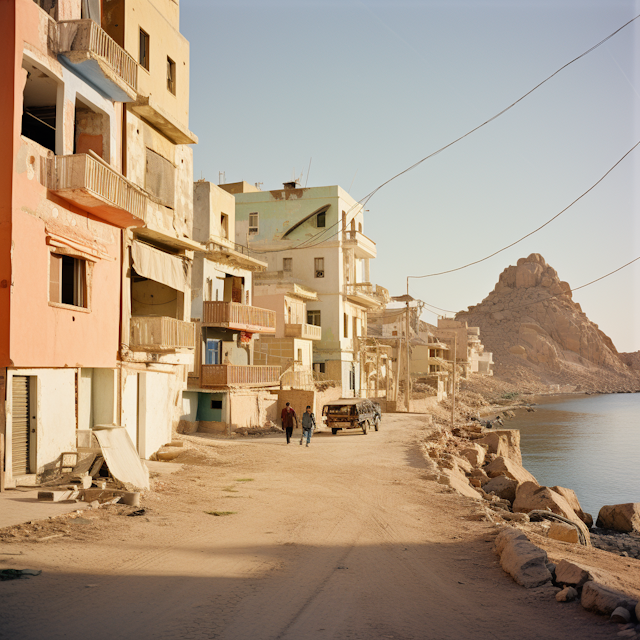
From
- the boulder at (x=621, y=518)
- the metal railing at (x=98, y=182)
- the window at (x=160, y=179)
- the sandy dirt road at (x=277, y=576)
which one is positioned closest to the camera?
the sandy dirt road at (x=277, y=576)

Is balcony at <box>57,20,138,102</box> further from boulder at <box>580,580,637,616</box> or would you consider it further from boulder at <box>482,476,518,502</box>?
boulder at <box>482,476,518,502</box>

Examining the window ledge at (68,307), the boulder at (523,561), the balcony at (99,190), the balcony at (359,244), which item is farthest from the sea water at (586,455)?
the balcony at (99,190)

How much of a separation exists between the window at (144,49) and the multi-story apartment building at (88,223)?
70 mm

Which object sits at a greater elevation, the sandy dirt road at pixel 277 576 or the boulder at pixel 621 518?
the sandy dirt road at pixel 277 576

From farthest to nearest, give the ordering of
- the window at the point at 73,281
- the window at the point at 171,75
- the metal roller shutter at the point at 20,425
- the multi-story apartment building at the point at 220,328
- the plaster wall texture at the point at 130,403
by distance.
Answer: the multi-story apartment building at the point at 220,328, the window at the point at 171,75, the plaster wall texture at the point at 130,403, the window at the point at 73,281, the metal roller shutter at the point at 20,425

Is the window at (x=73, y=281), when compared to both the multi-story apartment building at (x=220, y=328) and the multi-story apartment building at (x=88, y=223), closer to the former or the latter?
the multi-story apartment building at (x=88, y=223)

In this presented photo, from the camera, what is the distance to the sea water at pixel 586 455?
35.3 m

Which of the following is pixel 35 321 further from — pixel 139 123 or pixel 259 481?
Answer: pixel 139 123

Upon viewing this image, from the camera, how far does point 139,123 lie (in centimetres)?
2148

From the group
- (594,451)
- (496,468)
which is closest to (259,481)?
(496,468)

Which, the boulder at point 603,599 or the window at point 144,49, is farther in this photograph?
the window at point 144,49

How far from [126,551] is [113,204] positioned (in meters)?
10.5

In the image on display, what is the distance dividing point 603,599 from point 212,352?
2759 centimetres

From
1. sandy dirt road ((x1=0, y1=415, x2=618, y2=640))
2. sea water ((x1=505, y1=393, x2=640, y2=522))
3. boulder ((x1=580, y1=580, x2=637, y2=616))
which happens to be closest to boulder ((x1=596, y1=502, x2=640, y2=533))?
sea water ((x1=505, y1=393, x2=640, y2=522))
